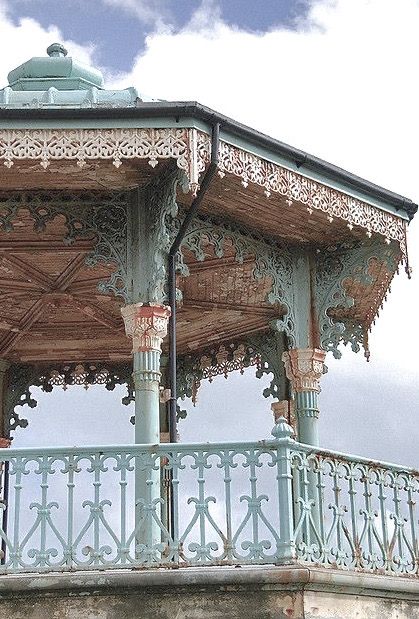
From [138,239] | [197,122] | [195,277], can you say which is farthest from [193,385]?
[197,122]

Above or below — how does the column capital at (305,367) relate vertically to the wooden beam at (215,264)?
below

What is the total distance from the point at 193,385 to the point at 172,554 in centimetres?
663

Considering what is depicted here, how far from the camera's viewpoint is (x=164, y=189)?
33.8 ft

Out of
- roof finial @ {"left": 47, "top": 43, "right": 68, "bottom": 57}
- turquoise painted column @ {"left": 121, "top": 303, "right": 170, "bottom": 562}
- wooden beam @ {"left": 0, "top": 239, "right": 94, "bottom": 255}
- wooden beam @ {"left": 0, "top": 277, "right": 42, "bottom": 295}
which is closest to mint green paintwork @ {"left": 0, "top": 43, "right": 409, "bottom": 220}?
roof finial @ {"left": 47, "top": 43, "right": 68, "bottom": 57}

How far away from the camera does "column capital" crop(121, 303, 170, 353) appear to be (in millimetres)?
10266

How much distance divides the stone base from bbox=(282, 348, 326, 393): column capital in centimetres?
380

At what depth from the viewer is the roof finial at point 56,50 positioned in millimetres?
12070

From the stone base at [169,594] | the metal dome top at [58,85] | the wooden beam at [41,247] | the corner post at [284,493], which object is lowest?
the stone base at [169,594]

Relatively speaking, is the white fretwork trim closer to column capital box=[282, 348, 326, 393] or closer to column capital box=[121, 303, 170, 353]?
column capital box=[121, 303, 170, 353]

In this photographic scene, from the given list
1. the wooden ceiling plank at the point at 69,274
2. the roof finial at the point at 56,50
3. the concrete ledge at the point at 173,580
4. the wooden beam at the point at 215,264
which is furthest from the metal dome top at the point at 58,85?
the concrete ledge at the point at 173,580

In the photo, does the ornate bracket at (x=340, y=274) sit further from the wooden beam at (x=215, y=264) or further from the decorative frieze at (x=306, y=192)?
the wooden beam at (x=215, y=264)

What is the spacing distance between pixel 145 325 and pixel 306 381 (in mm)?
2564

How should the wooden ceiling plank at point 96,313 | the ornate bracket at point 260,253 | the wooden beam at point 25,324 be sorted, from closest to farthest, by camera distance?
the ornate bracket at point 260,253 < the wooden beam at point 25,324 < the wooden ceiling plank at point 96,313

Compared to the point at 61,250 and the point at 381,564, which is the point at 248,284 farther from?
the point at 381,564
